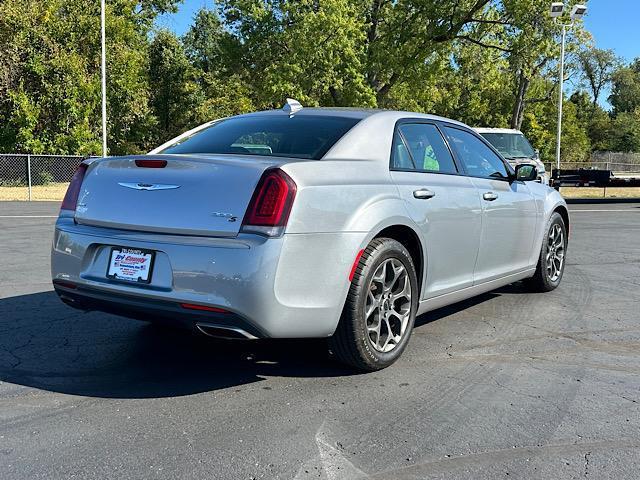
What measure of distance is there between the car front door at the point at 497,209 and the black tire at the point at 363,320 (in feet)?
4.12

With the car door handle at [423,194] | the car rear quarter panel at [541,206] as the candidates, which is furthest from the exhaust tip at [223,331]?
the car rear quarter panel at [541,206]

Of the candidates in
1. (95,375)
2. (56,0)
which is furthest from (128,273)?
(56,0)

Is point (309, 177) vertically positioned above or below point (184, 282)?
above

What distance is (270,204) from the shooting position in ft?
11.4

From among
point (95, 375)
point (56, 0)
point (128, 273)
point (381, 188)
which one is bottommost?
point (95, 375)

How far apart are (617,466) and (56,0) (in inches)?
1205

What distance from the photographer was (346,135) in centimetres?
422

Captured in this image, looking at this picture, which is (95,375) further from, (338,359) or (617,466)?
(617,466)

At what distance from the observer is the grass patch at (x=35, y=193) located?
20514 millimetres

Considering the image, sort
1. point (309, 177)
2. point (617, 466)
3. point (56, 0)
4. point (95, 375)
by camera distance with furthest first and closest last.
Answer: point (56, 0), point (95, 375), point (309, 177), point (617, 466)

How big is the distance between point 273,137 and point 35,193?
1877 cm

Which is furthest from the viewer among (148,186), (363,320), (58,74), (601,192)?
(601,192)

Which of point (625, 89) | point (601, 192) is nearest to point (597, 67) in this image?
point (625, 89)

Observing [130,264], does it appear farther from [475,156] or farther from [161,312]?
[475,156]
